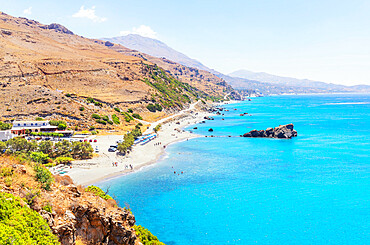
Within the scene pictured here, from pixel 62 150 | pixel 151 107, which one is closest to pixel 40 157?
pixel 62 150

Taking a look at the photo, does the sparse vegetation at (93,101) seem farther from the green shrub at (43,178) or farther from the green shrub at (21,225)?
the green shrub at (21,225)

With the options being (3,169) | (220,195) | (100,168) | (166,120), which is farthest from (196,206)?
(166,120)

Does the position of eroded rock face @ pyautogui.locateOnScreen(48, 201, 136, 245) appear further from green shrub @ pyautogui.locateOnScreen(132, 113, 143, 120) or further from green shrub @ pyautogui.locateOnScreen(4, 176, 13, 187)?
green shrub @ pyautogui.locateOnScreen(132, 113, 143, 120)

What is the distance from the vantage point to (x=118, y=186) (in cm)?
4847

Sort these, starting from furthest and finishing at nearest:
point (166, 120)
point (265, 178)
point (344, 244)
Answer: point (166, 120) < point (265, 178) < point (344, 244)

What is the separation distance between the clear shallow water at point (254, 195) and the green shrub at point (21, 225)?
2318cm

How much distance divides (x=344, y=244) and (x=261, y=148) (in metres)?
53.8

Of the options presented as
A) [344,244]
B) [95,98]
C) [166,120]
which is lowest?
[344,244]

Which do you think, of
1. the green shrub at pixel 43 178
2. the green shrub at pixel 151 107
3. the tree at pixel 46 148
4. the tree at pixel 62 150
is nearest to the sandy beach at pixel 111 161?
the tree at pixel 62 150

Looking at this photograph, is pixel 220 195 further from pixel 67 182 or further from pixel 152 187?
pixel 67 182

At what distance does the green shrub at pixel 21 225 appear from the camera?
10.6 meters

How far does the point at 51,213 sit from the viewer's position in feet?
45.9

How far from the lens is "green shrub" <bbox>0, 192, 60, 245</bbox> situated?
34.9 ft

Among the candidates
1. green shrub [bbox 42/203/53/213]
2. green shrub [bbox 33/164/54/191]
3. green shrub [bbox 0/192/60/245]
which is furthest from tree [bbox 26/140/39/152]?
green shrub [bbox 0/192/60/245]
